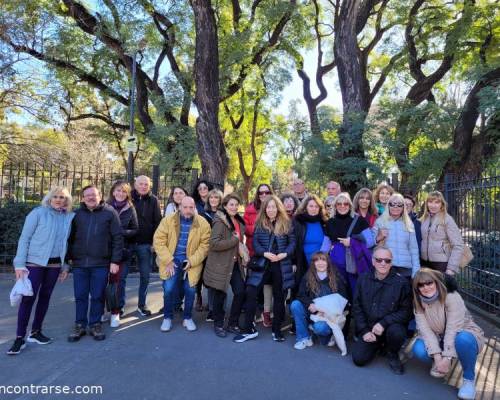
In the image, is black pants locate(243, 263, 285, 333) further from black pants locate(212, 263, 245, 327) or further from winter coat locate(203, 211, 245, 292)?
winter coat locate(203, 211, 245, 292)

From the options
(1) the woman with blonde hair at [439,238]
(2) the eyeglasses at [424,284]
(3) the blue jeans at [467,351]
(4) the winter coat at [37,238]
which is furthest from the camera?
(1) the woman with blonde hair at [439,238]

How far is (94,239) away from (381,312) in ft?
11.5

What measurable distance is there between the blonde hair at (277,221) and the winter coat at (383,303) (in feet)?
4.10

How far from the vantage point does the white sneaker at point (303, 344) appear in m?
4.34

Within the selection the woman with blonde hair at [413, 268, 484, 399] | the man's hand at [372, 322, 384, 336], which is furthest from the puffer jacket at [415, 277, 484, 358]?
the man's hand at [372, 322, 384, 336]

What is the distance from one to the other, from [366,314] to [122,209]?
3547mm

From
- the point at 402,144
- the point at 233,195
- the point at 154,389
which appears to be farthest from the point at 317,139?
the point at 154,389

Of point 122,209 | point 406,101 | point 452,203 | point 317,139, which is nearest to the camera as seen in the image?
point 122,209

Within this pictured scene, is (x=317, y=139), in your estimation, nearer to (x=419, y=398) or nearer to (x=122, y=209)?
(x=122, y=209)

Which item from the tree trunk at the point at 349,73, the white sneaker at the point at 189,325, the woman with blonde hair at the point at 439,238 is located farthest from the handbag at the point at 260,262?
the tree trunk at the point at 349,73

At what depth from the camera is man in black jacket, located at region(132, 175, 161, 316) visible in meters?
5.53

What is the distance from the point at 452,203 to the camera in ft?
24.1

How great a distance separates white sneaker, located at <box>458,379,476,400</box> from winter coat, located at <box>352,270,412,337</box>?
0.77 meters

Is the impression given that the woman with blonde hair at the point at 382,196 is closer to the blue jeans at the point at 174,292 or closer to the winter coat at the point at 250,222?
the winter coat at the point at 250,222
